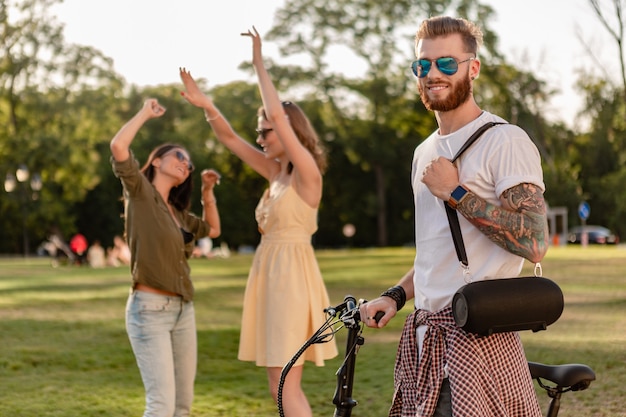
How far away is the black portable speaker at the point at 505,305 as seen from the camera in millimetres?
3082

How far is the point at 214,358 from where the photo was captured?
13.4m

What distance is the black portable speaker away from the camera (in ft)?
10.1

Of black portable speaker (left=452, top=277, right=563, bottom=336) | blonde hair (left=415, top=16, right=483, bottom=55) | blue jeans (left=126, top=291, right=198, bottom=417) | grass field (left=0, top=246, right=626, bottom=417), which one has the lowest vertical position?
grass field (left=0, top=246, right=626, bottom=417)

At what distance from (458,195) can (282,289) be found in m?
2.58

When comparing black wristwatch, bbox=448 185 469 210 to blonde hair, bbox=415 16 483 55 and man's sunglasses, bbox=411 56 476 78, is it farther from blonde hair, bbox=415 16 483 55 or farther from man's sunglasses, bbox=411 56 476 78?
blonde hair, bbox=415 16 483 55

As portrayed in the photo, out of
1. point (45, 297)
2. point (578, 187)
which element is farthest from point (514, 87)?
point (45, 297)

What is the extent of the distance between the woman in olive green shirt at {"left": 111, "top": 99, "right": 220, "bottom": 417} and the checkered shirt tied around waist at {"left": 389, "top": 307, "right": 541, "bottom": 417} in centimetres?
265

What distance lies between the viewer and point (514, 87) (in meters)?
64.9

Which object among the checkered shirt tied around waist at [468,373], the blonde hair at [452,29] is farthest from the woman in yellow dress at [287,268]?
the checkered shirt tied around waist at [468,373]

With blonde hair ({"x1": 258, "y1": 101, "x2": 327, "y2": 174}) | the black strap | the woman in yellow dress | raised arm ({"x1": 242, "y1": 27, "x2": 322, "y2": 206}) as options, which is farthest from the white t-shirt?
blonde hair ({"x1": 258, "y1": 101, "x2": 327, "y2": 174})

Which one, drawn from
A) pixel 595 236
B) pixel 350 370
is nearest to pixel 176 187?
pixel 350 370

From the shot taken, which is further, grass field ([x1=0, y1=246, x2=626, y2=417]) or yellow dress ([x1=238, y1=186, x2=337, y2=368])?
grass field ([x1=0, y1=246, x2=626, y2=417])

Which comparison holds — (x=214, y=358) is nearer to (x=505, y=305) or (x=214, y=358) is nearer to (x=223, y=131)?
(x=223, y=131)

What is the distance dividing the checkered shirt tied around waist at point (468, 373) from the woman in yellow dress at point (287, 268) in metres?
2.16
